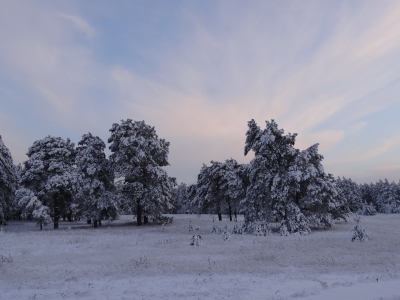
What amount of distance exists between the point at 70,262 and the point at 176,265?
536cm

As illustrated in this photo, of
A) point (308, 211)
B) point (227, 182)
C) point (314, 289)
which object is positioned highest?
point (227, 182)

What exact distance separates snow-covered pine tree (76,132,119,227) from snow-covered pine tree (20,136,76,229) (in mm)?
1231

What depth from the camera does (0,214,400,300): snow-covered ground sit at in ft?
28.6

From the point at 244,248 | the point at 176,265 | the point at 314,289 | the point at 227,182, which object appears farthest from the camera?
the point at 227,182

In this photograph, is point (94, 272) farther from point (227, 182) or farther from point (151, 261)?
point (227, 182)

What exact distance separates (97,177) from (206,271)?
78.5 feet

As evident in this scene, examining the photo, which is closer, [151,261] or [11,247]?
[151,261]

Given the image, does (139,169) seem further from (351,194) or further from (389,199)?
(389,199)

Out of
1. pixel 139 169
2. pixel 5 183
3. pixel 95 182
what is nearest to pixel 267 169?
pixel 139 169

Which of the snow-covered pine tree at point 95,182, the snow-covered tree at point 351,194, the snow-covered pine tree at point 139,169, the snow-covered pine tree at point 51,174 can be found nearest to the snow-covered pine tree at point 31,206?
the snow-covered pine tree at point 51,174

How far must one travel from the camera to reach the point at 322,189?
24156 mm

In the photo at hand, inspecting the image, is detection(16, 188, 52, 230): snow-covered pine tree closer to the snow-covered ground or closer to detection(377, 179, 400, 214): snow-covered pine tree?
the snow-covered ground

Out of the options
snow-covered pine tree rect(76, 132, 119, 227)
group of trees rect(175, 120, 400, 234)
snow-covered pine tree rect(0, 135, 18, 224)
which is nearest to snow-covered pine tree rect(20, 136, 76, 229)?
snow-covered pine tree rect(76, 132, 119, 227)

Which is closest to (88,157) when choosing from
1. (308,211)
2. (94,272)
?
(94,272)
